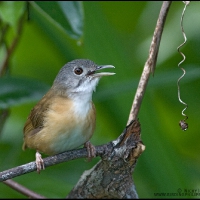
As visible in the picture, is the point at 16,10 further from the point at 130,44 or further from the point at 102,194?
the point at 130,44

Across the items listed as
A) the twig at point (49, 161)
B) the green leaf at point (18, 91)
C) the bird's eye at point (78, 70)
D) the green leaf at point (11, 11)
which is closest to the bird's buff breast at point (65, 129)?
the green leaf at point (18, 91)

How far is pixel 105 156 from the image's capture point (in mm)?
2990

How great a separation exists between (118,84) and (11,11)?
0.87m

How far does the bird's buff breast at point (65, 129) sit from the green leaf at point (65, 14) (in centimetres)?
52

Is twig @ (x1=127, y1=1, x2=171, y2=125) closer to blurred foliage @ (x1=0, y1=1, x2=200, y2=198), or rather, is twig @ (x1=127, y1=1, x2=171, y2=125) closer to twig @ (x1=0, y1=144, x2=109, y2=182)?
twig @ (x1=0, y1=144, x2=109, y2=182)

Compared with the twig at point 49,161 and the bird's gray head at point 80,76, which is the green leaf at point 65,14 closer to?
the bird's gray head at point 80,76

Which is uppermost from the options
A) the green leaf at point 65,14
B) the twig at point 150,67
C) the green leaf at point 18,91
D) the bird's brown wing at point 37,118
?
the green leaf at point 65,14

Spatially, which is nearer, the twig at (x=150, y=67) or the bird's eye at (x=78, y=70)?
the twig at (x=150, y=67)

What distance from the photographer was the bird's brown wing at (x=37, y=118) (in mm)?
3863

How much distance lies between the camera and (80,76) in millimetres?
4008

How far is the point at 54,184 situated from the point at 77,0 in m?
1.30

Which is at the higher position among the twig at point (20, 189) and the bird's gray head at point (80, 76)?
the bird's gray head at point (80, 76)

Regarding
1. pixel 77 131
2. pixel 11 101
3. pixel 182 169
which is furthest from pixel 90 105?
pixel 182 169

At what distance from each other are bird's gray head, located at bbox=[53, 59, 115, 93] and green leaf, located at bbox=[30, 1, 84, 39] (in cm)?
39
